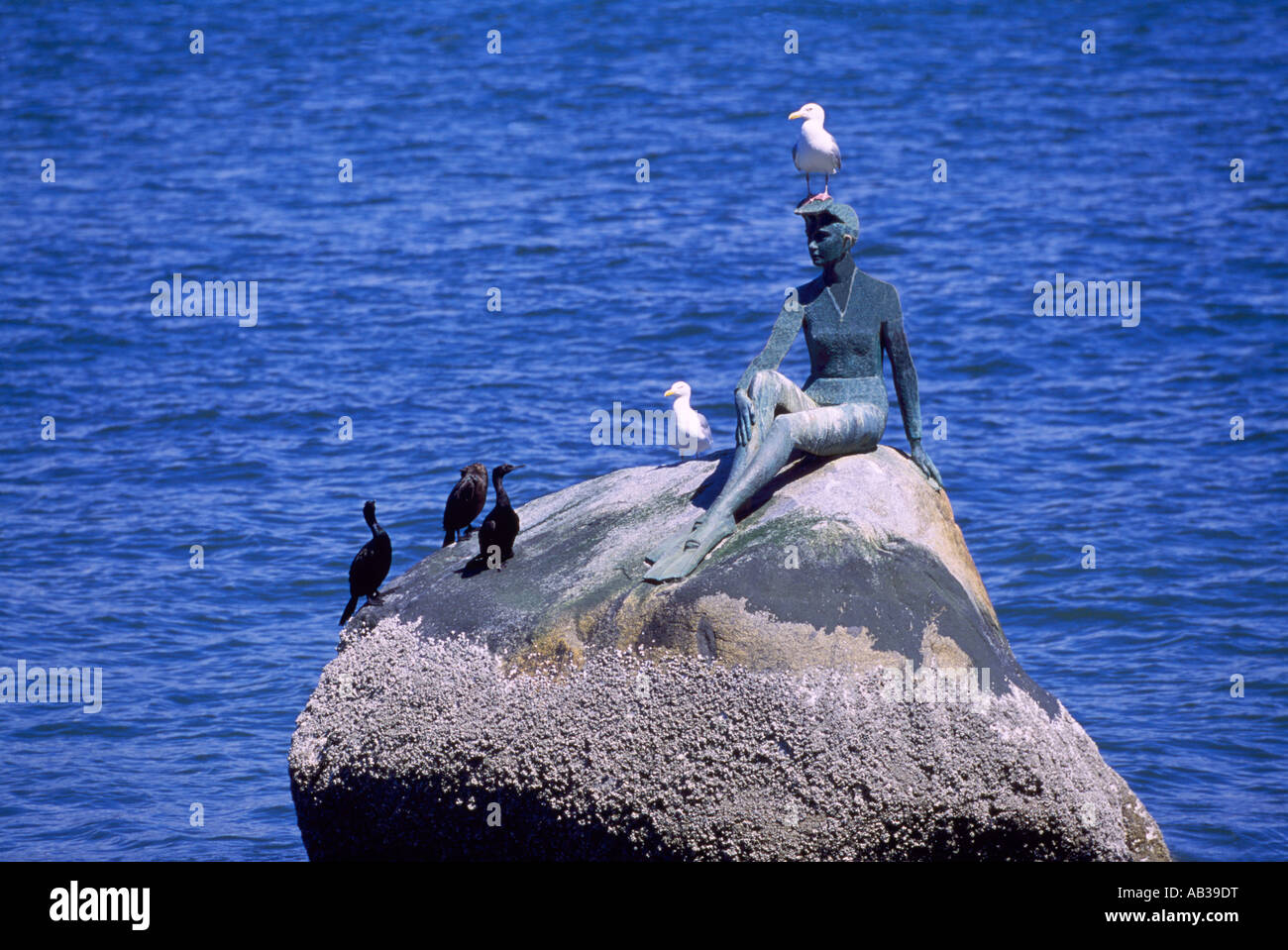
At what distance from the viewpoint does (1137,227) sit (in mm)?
22047

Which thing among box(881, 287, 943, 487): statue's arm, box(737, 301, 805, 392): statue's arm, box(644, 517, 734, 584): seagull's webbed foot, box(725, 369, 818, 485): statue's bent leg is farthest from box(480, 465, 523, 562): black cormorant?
box(881, 287, 943, 487): statue's arm

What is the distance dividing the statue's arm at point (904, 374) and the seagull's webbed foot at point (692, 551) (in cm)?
144

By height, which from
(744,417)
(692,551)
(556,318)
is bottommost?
(556,318)

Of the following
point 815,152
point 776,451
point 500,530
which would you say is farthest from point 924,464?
point 500,530

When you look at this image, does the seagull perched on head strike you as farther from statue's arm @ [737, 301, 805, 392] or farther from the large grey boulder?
the large grey boulder

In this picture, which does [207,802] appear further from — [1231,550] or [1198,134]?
[1198,134]

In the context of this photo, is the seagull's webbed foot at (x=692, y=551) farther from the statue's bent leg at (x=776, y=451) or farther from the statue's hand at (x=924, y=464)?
the statue's hand at (x=924, y=464)

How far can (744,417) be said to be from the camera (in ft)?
26.1

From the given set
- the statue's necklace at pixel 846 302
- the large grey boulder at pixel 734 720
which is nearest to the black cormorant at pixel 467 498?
the large grey boulder at pixel 734 720

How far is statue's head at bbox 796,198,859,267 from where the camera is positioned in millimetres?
8602

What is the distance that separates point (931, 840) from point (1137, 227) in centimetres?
1654

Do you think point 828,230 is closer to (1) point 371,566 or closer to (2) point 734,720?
(2) point 734,720

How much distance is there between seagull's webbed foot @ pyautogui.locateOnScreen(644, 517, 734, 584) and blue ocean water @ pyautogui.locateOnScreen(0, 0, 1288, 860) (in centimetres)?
372

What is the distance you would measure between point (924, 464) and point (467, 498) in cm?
257
